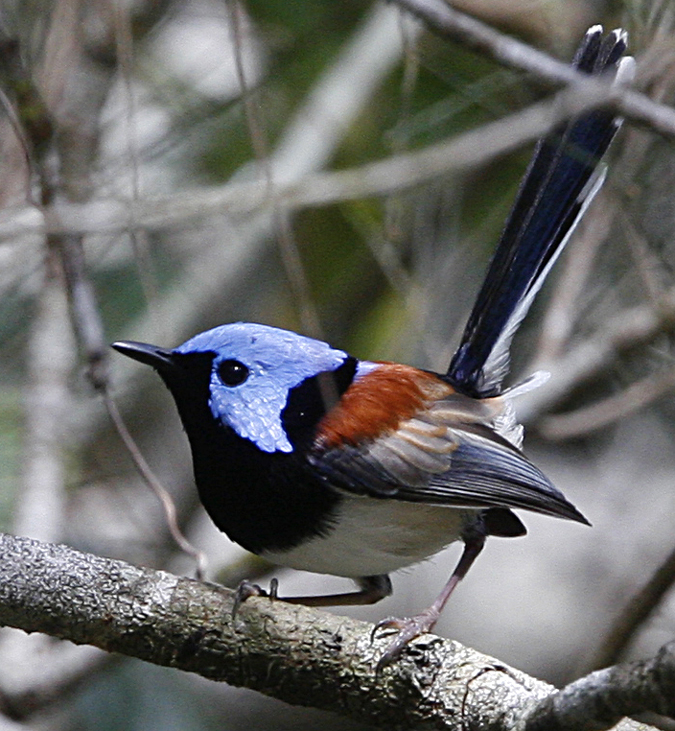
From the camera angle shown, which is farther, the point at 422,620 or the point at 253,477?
the point at 253,477

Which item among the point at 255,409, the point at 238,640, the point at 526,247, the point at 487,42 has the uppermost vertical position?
the point at 487,42

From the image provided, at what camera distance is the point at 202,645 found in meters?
2.46

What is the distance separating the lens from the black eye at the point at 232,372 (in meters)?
3.09

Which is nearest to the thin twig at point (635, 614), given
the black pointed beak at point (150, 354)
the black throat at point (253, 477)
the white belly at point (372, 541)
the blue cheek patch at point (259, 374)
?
the white belly at point (372, 541)

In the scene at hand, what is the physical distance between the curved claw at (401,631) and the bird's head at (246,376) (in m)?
0.59

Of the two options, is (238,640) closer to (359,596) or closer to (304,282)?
(359,596)

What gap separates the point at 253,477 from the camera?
293cm

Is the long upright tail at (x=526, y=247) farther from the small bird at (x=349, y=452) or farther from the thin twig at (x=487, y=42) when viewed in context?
the thin twig at (x=487, y=42)

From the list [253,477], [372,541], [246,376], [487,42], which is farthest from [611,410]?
[253,477]

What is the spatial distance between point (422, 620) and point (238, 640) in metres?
0.51

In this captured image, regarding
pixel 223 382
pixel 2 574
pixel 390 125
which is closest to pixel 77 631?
pixel 2 574

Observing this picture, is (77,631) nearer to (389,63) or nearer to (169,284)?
(169,284)

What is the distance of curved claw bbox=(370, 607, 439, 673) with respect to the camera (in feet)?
8.07

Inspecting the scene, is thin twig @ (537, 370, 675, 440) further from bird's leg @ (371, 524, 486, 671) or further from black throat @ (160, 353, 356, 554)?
black throat @ (160, 353, 356, 554)
